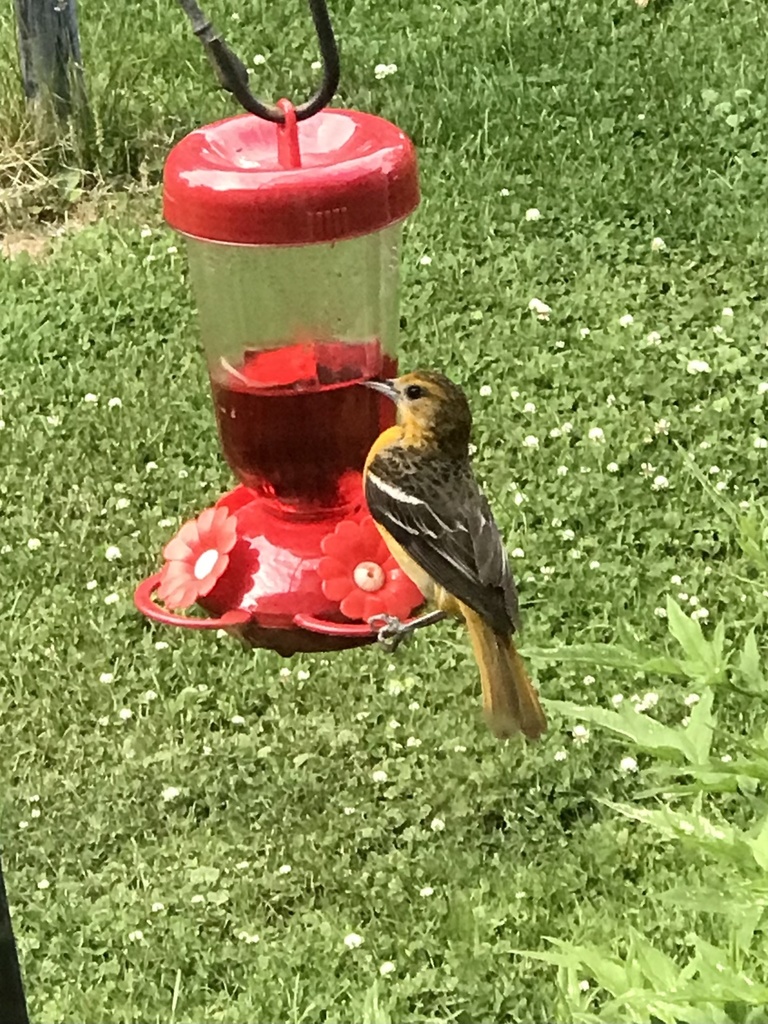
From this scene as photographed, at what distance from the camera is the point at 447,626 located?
176 inches

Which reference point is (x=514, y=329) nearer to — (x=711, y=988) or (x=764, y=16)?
(x=764, y=16)

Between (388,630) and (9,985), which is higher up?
(388,630)

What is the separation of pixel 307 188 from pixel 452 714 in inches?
99.4

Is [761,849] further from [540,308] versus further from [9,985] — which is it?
[540,308]

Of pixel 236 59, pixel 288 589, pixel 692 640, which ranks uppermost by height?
pixel 236 59

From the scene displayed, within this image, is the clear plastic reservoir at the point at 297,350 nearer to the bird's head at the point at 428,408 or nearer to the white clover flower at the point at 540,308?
the bird's head at the point at 428,408

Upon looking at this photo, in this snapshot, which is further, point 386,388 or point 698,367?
point 698,367

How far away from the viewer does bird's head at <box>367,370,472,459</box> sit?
199 cm

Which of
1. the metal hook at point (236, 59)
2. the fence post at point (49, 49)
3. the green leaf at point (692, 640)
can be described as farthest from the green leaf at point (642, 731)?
the fence post at point (49, 49)

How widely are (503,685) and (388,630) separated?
274 mm

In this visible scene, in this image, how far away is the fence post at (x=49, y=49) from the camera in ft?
19.8

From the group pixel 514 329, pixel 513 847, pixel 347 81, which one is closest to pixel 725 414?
pixel 514 329

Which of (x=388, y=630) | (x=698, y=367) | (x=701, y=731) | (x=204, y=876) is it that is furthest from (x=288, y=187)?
(x=698, y=367)

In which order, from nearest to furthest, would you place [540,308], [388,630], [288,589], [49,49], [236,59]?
[236,59], [388,630], [288,589], [540,308], [49,49]
